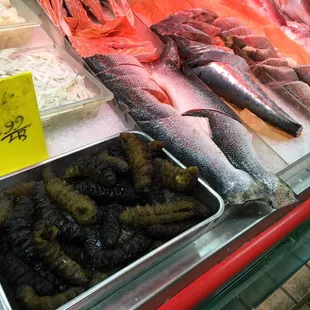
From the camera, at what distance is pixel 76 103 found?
174 cm

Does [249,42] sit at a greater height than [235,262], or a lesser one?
greater

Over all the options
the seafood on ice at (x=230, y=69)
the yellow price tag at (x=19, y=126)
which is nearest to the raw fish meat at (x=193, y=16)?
the seafood on ice at (x=230, y=69)

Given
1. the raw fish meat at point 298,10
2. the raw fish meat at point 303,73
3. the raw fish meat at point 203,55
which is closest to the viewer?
the raw fish meat at point 203,55

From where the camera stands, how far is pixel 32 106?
1353 millimetres

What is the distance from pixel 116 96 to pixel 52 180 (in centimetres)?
69

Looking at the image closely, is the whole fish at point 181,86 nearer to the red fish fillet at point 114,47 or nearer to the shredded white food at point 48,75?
the red fish fillet at point 114,47

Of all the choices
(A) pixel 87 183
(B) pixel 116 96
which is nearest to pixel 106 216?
(A) pixel 87 183

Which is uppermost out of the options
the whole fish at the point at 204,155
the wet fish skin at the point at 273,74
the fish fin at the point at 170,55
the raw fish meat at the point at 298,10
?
the raw fish meat at the point at 298,10

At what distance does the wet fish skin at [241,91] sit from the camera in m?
2.02

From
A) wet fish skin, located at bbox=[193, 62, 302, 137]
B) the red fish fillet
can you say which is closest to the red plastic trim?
wet fish skin, located at bbox=[193, 62, 302, 137]

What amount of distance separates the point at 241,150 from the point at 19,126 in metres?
0.91

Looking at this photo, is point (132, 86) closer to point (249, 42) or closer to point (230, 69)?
point (230, 69)

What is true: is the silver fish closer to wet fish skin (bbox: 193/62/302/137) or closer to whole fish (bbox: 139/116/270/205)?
whole fish (bbox: 139/116/270/205)

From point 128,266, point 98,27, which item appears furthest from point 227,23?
point 128,266
